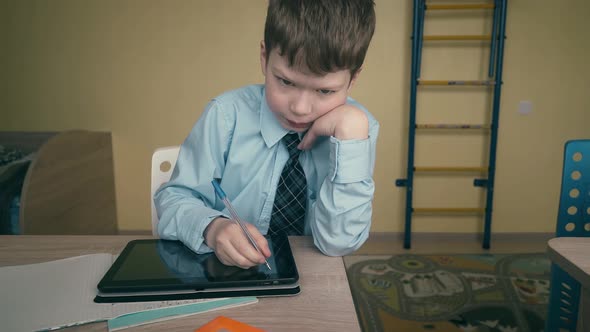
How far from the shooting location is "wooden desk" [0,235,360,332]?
0.49m

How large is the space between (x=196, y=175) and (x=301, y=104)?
31 centimetres

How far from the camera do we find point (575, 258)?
68 centimetres

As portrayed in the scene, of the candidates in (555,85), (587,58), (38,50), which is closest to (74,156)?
(38,50)

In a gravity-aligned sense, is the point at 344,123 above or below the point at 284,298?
above

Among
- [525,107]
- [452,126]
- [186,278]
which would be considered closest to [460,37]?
[452,126]

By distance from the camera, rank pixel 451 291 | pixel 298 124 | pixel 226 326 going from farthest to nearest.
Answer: pixel 451 291 < pixel 298 124 < pixel 226 326

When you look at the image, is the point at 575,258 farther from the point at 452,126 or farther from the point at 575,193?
the point at 452,126

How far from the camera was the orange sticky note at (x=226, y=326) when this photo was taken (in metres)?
0.47

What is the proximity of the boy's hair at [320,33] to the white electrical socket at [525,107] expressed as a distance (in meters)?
2.10

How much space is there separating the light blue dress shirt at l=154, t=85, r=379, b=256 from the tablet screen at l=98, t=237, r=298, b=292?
0.43 feet

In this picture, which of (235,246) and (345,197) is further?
(345,197)

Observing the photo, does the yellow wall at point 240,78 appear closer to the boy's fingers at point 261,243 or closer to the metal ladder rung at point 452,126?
the metal ladder rung at point 452,126

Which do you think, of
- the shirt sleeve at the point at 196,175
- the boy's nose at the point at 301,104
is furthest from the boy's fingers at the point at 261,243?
the boy's nose at the point at 301,104

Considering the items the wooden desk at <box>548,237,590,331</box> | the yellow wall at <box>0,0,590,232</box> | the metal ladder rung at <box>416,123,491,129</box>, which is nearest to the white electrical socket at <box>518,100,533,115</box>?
the yellow wall at <box>0,0,590,232</box>
